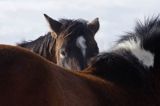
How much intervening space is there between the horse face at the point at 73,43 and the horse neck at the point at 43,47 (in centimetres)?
13

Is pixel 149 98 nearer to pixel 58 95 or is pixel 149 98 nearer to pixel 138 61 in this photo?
pixel 138 61

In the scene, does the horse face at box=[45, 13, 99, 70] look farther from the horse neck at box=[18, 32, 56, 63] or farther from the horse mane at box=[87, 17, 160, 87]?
the horse mane at box=[87, 17, 160, 87]

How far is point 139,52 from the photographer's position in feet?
15.6

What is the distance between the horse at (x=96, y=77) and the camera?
3592 millimetres

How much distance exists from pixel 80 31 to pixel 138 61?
4.35 m

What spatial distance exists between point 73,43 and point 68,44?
10cm

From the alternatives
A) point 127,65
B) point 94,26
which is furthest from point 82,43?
point 127,65

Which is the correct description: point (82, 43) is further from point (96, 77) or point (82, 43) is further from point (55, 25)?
point (96, 77)

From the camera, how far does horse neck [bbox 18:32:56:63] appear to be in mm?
8992

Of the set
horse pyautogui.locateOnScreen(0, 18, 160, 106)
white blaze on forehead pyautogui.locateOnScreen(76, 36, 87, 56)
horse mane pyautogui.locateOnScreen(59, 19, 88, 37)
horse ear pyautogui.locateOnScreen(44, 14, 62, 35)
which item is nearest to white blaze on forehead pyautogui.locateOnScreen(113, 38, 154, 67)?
horse pyautogui.locateOnScreen(0, 18, 160, 106)

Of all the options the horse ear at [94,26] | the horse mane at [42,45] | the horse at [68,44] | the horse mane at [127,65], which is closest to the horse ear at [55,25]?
the horse at [68,44]

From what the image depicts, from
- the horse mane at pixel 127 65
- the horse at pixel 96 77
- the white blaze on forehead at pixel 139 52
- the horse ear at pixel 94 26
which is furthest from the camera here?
the horse ear at pixel 94 26

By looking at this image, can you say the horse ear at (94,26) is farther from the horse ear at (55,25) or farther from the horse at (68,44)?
the horse ear at (55,25)

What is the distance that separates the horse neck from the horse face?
134 millimetres
